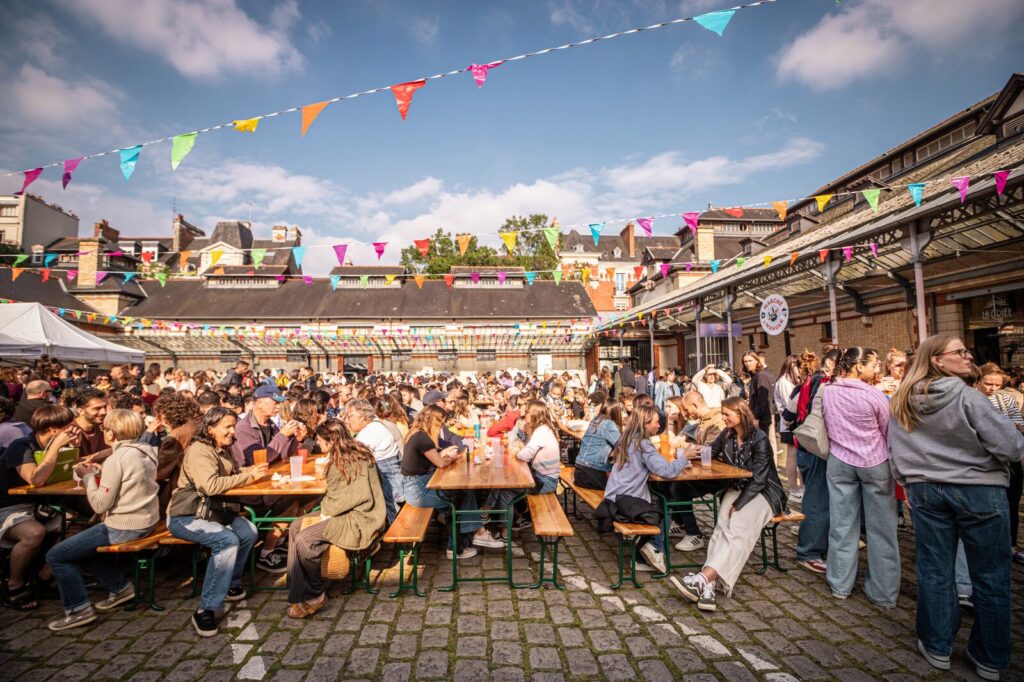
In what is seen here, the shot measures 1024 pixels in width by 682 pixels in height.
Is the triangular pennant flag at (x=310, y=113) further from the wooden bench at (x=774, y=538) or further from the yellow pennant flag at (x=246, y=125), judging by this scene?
the wooden bench at (x=774, y=538)

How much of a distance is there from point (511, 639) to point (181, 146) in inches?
271

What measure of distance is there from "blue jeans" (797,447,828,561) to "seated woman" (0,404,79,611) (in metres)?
6.18

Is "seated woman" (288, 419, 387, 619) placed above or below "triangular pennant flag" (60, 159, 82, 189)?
below

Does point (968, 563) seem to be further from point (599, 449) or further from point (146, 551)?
point (146, 551)

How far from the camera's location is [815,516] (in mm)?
4199

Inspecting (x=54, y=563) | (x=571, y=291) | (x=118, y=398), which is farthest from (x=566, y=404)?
(x=571, y=291)

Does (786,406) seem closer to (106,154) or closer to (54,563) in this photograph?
(54,563)

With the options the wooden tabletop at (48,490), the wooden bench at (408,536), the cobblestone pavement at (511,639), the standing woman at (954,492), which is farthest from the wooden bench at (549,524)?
the wooden tabletop at (48,490)

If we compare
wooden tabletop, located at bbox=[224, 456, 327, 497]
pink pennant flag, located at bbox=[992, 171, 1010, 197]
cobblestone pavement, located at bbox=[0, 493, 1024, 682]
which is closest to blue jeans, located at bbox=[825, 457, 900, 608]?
cobblestone pavement, located at bbox=[0, 493, 1024, 682]

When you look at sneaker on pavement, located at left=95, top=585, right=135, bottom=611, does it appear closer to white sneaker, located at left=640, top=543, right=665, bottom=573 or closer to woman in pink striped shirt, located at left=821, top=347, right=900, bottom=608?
white sneaker, located at left=640, top=543, right=665, bottom=573

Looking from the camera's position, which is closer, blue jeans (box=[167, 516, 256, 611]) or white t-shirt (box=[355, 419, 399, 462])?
blue jeans (box=[167, 516, 256, 611])

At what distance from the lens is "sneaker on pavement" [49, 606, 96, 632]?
10.7 feet

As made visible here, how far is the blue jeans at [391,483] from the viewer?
4562 millimetres

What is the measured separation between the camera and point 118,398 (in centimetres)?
545
